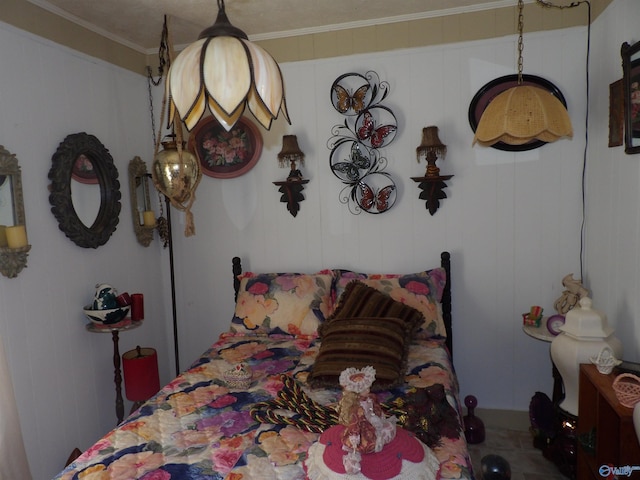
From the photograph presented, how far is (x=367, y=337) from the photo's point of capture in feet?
7.62

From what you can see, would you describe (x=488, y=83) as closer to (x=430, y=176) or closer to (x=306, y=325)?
(x=430, y=176)

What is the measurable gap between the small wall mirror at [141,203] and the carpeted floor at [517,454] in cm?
259

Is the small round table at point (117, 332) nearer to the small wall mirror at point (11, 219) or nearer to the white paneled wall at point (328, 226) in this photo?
the white paneled wall at point (328, 226)

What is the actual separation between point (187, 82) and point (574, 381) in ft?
7.20

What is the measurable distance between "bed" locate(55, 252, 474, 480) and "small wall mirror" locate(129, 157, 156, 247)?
68 centimetres

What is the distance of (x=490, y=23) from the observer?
112 inches

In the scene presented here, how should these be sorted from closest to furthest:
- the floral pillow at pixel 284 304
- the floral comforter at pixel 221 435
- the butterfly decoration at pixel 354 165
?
1. the floral comforter at pixel 221 435
2. the floral pillow at pixel 284 304
3. the butterfly decoration at pixel 354 165

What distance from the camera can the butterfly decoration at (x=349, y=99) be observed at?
9.95ft

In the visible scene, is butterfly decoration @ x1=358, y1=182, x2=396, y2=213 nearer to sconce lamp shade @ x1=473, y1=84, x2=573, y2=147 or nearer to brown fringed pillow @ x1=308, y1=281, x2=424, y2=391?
brown fringed pillow @ x1=308, y1=281, x2=424, y2=391

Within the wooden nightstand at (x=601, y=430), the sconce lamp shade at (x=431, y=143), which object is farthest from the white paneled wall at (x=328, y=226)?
the wooden nightstand at (x=601, y=430)

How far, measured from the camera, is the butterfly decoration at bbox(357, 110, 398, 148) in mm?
3033

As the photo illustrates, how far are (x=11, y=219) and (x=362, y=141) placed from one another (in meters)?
2.06

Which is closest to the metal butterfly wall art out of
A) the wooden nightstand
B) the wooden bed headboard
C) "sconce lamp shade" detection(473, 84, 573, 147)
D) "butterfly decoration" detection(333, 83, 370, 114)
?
"butterfly decoration" detection(333, 83, 370, 114)

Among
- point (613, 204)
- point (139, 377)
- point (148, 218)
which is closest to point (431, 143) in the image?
point (613, 204)
